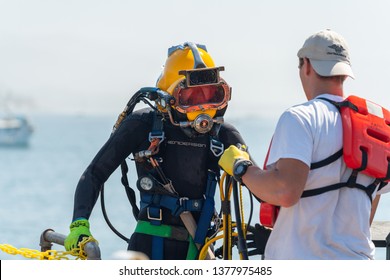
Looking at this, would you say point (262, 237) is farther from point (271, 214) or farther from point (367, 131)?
point (367, 131)

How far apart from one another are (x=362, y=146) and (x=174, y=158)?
1.42 m

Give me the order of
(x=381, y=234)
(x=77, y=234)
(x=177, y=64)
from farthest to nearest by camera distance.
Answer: (x=381, y=234) < (x=177, y=64) < (x=77, y=234)

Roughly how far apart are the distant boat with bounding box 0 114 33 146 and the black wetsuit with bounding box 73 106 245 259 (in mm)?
74079

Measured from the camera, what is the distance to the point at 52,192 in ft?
178

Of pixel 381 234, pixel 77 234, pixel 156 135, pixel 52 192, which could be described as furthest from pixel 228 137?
pixel 52 192

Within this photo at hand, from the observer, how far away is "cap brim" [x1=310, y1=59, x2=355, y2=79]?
458 cm

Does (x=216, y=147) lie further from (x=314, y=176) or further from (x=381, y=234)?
(x=314, y=176)

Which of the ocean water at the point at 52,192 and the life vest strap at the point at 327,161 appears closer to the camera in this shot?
the life vest strap at the point at 327,161

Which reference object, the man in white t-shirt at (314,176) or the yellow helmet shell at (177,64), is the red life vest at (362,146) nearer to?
the man in white t-shirt at (314,176)

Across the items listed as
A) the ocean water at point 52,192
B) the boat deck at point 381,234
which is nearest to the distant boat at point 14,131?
the ocean water at point 52,192

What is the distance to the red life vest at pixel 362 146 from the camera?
176 inches

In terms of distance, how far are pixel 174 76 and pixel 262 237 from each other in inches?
40.4

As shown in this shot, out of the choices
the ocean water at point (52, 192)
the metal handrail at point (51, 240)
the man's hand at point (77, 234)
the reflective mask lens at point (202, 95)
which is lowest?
the ocean water at point (52, 192)

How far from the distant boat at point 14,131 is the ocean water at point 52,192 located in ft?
2.28
